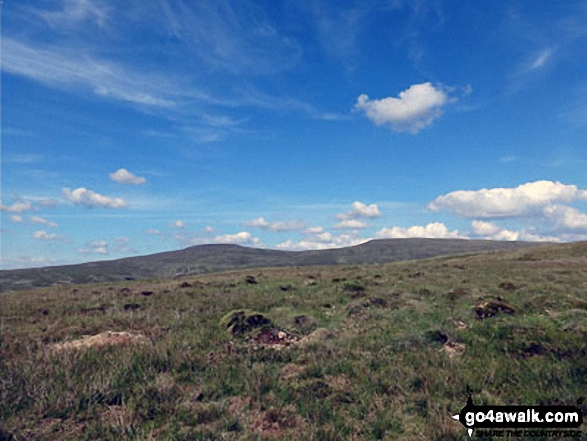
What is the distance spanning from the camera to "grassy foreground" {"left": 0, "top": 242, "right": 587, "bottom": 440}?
645 centimetres

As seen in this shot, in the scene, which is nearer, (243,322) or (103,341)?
(103,341)

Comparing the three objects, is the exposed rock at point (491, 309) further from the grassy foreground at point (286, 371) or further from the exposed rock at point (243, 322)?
the exposed rock at point (243, 322)

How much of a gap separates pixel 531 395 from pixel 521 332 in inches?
189

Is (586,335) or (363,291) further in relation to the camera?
(363,291)

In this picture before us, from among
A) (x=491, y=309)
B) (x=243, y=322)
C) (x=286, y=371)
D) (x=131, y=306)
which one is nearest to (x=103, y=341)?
(x=243, y=322)

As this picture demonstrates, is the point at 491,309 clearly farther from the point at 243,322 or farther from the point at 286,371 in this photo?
the point at 243,322

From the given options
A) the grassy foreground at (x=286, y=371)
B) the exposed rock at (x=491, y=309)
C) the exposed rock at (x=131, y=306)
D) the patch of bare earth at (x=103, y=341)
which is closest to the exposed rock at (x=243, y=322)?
the grassy foreground at (x=286, y=371)

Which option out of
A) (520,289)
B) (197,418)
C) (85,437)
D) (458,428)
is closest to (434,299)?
(520,289)

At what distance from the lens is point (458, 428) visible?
6055 millimetres

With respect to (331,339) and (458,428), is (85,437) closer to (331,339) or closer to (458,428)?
(458,428)

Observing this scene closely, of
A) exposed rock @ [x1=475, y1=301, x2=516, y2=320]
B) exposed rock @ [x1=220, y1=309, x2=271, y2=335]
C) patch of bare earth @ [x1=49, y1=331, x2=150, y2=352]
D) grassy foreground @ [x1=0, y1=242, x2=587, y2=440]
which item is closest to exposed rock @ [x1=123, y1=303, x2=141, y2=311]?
grassy foreground @ [x1=0, y1=242, x2=587, y2=440]

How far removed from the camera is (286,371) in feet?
29.6

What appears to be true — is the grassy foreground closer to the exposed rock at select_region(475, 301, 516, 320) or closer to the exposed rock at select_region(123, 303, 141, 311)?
the exposed rock at select_region(475, 301, 516, 320)

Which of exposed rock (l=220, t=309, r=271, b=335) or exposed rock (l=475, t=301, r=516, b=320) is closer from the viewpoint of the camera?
exposed rock (l=220, t=309, r=271, b=335)
